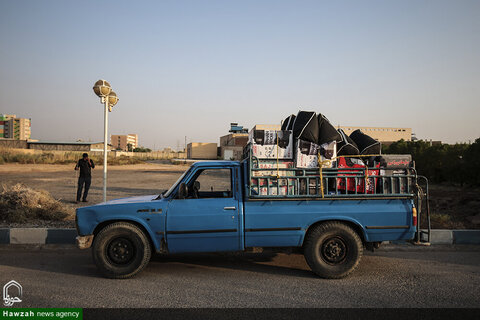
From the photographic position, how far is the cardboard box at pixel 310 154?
4.80m

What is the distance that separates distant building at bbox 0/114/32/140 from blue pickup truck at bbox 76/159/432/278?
15376 cm

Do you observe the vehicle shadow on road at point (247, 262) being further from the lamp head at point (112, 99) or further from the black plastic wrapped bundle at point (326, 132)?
the lamp head at point (112, 99)

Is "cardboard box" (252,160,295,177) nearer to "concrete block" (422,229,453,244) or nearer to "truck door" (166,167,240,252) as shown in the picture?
"truck door" (166,167,240,252)

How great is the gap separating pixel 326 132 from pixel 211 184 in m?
2.07

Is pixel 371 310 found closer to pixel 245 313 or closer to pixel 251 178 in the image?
pixel 245 313

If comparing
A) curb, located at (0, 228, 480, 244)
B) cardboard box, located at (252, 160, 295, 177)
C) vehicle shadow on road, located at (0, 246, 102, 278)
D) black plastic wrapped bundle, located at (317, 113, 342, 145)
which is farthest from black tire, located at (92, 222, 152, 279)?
black plastic wrapped bundle, located at (317, 113, 342, 145)

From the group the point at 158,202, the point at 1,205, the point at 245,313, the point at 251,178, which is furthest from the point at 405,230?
the point at 1,205

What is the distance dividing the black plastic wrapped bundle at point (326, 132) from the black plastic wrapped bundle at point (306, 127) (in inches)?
3.6

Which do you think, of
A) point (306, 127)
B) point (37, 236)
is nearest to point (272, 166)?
point (306, 127)

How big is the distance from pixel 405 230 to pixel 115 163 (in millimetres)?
43213

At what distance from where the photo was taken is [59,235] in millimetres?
6598

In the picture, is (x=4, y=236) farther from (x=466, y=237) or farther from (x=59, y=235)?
(x=466, y=237)

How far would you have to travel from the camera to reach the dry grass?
7.84 metres

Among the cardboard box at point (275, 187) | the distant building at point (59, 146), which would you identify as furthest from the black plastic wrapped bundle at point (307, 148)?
the distant building at point (59, 146)
